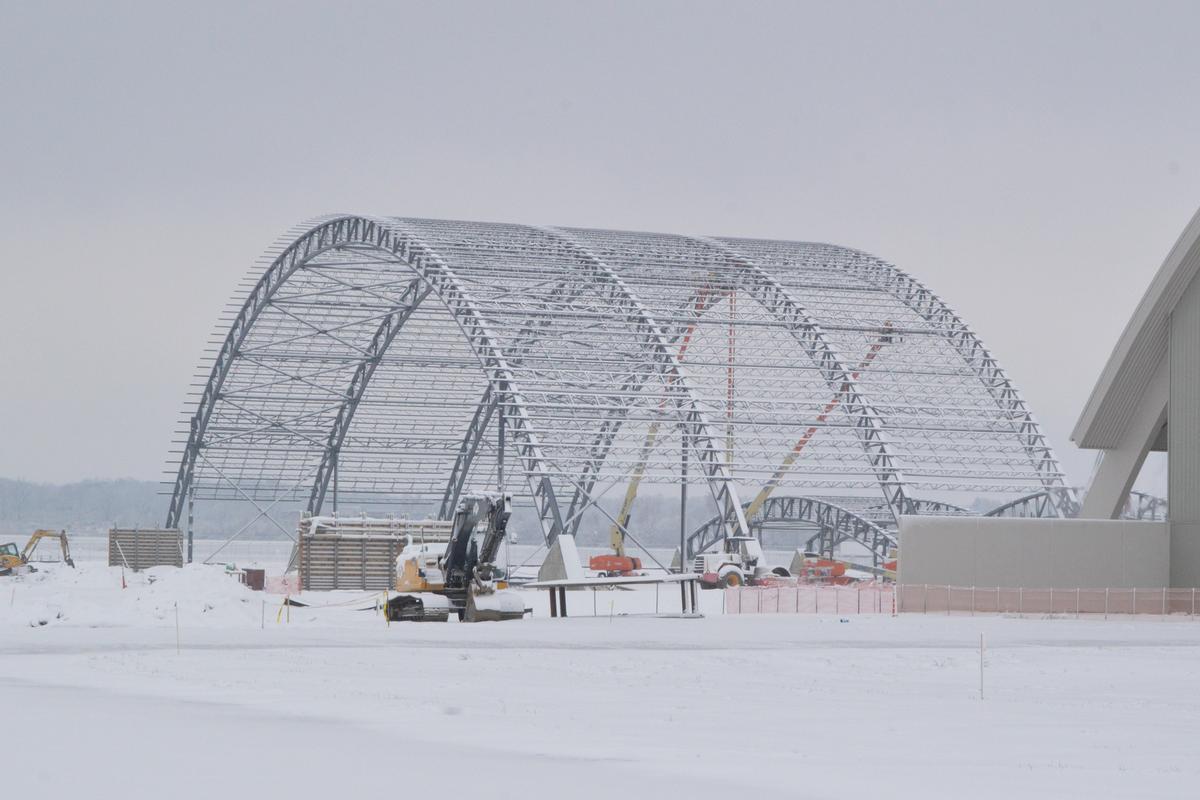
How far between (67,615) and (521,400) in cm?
2997

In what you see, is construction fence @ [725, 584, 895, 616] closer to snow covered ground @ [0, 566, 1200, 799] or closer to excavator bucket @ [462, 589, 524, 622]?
excavator bucket @ [462, 589, 524, 622]

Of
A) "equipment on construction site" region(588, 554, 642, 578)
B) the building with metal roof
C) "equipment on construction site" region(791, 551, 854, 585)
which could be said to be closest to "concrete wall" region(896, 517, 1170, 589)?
the building with metal roof

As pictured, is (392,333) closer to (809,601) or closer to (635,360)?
(635,360)

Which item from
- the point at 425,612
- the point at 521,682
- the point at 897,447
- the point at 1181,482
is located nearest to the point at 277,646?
the point at 521,682

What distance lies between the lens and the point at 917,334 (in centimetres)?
7969

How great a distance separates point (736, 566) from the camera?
6569 centimetres

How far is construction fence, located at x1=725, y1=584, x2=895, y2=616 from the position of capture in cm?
5028

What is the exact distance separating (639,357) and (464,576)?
31.1 meters

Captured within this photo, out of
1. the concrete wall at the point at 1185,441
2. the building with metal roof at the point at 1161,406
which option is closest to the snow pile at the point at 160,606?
the concrete wall at the point at 1185,441

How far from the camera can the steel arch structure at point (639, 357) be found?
70.5 m

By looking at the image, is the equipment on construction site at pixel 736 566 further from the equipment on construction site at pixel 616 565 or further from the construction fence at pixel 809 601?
the construction fence at pixel 809 601

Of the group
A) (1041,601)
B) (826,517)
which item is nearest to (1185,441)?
(1041,601)

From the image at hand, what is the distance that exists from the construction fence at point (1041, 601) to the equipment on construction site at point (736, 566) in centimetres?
1465

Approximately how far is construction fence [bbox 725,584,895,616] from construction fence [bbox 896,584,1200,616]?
2.92 feet
